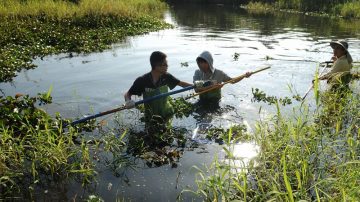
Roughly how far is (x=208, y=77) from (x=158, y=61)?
6.15 feet

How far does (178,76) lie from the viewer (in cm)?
1088

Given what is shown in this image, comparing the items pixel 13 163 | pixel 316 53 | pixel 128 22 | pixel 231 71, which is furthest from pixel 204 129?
pixel 128 22

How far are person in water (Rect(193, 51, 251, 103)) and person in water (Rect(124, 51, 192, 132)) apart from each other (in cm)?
63

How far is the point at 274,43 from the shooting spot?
16.6m

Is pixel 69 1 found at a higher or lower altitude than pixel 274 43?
higher

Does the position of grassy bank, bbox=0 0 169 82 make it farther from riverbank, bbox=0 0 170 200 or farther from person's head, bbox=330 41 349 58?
person's head, bbox=330 41 349 58

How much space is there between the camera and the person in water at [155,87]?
6520mm

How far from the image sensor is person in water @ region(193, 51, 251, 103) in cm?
706

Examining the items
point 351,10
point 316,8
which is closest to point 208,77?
point 351,10

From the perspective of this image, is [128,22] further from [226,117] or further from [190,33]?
[226,117]

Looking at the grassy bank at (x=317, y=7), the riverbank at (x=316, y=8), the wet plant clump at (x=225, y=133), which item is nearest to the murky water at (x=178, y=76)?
the wet plant clump at (x=225, y=133)

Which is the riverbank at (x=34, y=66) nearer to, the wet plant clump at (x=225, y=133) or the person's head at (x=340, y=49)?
the wet plant clump at (x=225, y=133)

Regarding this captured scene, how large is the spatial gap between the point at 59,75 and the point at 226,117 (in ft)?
19.3

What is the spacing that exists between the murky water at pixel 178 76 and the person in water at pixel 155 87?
43 cm
